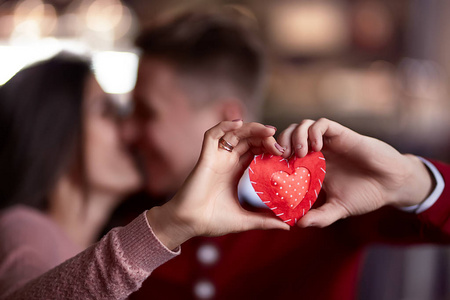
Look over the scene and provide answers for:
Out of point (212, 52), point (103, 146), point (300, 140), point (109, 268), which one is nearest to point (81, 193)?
point (103, 146)

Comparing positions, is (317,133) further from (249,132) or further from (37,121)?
(37,121)

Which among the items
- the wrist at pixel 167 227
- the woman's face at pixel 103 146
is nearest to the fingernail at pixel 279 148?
the wrist at pixel 167 227

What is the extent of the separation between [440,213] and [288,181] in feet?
0.63

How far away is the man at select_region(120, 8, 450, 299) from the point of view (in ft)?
2.63

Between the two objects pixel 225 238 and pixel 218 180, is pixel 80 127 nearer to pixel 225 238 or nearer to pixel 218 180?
pixel 225 238

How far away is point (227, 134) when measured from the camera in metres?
0.43

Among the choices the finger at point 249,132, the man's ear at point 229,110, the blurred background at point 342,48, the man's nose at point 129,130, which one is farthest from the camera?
the blurred background at point 342,48

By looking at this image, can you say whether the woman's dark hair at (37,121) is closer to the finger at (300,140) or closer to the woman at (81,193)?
the woman at (81,193)

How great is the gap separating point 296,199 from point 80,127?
68 centimetres

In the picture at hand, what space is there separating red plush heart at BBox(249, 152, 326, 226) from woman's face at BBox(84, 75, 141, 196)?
61 cm

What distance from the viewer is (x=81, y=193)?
1037 millimetres

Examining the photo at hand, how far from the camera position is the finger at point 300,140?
1.34ft

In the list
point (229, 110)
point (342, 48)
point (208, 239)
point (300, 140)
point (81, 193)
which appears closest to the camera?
point (300, 140)

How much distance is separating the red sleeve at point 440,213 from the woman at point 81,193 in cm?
18
